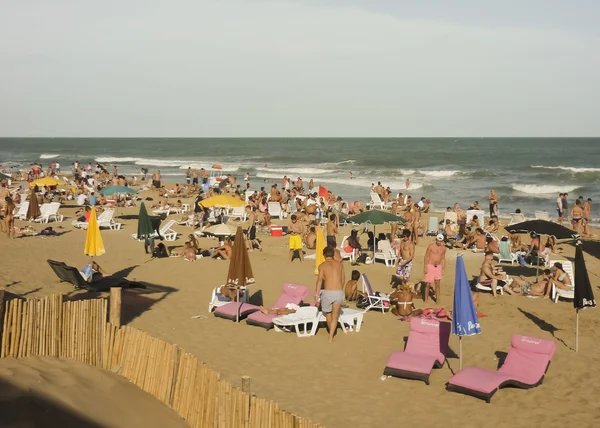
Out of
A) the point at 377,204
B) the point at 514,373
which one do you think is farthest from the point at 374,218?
the point at 377,204

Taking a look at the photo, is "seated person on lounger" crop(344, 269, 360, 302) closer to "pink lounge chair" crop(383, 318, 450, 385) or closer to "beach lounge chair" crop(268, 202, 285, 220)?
"pink lounge chair" crop(383, 318, 450, 385)

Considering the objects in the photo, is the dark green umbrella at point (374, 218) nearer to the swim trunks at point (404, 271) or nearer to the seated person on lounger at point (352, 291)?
the swim trunks at point (404, 271)

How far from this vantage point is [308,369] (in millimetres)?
8828

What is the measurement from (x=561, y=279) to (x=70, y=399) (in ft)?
31.7

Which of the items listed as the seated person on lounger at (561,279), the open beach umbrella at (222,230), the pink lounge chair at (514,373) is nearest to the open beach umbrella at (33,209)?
the open beach umbrella at (222,230)

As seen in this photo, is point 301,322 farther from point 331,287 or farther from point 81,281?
point 81,281

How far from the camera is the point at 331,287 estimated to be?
9.67 metres

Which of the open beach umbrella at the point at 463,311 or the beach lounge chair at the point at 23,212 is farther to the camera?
the beach lounge chair at the point at 23,212

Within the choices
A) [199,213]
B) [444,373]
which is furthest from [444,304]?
[199,213]

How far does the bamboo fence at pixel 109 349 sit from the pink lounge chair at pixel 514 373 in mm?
3273

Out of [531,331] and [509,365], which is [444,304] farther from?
[509,365]

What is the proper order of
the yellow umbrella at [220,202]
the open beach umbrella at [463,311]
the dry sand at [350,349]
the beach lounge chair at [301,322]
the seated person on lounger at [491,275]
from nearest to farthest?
the dry sand at [350,349] < the open beach umbrella at [463,311] < the beach lounge chair at [301,322] < the seated person on lounger at [491,275] < the yellow umbrella at [220,202]

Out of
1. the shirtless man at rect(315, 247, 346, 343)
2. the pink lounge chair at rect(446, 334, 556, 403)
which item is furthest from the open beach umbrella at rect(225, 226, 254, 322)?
the pink lounge chair at rect(446, 334, 556, 403)

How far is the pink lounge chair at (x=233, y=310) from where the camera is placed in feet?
35.5
